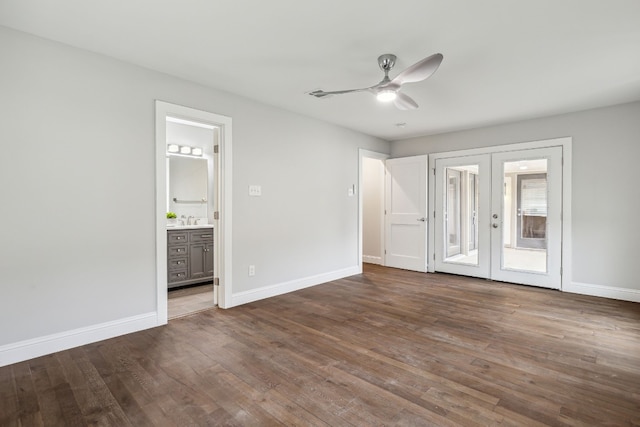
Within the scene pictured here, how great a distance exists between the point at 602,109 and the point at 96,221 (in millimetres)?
6258

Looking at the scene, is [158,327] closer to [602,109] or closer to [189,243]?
[189,243]

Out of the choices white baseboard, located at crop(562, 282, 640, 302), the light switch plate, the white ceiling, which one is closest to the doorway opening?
the light switch plate

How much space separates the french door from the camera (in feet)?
15.6

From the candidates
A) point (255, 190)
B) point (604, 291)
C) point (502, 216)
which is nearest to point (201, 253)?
point (255, 190)

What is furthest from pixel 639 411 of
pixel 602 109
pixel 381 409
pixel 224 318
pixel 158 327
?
pixel 602 109

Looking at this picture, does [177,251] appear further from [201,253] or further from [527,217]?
[527,217]

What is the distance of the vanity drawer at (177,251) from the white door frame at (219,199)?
1123mm

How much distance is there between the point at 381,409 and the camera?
1938 mm

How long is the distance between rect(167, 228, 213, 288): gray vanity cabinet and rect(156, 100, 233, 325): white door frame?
1126mm

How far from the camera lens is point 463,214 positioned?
5711mm

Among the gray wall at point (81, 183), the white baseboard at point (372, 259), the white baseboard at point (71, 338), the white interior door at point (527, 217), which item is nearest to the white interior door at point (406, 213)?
the white baseboard at point (372, 259)

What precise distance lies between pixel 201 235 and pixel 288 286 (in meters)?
1.64

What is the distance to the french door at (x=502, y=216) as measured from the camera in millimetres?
4766

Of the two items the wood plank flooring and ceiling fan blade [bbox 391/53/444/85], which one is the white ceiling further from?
the wood plank flooring
